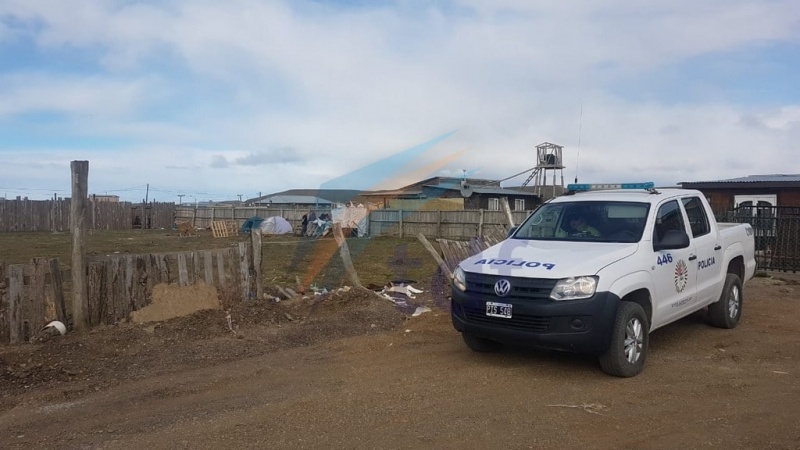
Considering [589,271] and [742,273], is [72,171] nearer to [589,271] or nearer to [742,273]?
[589,271]

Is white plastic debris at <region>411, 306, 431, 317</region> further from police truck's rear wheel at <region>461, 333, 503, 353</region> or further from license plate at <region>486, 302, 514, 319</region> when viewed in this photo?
license plate at <region>486, 302, 514, 319</region>

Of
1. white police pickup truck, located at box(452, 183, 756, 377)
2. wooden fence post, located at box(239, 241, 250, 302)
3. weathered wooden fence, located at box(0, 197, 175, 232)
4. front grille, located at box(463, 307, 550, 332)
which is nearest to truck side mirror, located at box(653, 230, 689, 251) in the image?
white police pickup truck, located at box(452, 183, 756, 377)

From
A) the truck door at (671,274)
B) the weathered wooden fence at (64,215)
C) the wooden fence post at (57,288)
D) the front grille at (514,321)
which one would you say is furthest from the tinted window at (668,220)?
the weathered wooden fence at (64,215)

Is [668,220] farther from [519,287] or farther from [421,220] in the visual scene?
[421,220]

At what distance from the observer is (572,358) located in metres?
6.67

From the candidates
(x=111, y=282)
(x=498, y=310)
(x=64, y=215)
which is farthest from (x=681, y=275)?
(x=64, y=215)

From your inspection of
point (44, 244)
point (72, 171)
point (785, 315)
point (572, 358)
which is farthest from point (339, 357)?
point (44, 244)

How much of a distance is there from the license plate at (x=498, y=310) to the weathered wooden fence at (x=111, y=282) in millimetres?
4261

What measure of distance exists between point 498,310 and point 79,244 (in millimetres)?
5043

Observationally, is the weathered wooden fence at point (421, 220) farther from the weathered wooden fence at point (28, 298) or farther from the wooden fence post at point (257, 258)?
the weathered wooden fence at point (28, 298)

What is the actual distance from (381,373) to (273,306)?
10.6 ft

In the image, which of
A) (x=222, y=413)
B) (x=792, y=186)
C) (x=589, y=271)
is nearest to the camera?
(x=222, y=413)

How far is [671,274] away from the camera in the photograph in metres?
6.74

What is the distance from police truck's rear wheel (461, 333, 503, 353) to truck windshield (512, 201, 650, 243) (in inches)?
54.0
